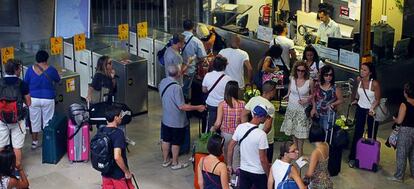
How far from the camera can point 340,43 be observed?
1287 centimetres

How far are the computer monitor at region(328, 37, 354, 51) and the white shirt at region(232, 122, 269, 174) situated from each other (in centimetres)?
479

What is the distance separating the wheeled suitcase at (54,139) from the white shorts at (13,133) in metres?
0.51

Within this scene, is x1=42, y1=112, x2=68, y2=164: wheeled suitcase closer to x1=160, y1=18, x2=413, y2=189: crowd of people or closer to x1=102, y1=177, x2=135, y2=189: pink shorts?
x1=160, y1=18, x2=413, y2=189: crowd of people

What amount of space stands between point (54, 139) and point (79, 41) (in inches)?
111

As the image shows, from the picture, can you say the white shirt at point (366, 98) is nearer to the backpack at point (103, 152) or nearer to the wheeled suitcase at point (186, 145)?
the wheeled suitcase at point (186, 145)

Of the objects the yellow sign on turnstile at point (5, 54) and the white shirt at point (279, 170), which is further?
the yellow sign on turnstile at point (5, 54)

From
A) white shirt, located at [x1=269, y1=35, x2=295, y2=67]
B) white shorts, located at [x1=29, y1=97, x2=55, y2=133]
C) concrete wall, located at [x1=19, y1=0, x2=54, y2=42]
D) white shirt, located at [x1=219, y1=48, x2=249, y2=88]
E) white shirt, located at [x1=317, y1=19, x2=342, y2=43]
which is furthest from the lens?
concrete wall, located at [x1=19, y1=0, x2=54, y2=42]

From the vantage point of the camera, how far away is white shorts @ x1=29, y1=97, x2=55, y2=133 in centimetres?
1129

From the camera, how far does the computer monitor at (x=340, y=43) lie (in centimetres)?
1274

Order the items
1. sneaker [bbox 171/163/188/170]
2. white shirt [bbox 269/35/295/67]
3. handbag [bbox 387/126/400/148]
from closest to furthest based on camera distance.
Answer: handbag [bbox 387/126/400/148], sneaker [bbox 171/163/188/170], white shirt [bbox 269/35/295/67]

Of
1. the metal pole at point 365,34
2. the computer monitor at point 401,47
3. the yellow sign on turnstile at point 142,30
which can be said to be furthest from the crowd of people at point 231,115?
the computer monitor at point 401,47

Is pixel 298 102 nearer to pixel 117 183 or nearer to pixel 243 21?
pixel 117 183

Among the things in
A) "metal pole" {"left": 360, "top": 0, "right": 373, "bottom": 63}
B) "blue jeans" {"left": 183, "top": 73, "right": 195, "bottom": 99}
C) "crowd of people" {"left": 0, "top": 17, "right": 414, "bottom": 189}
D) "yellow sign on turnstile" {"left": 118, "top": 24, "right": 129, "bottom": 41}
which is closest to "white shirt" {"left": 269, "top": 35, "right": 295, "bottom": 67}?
"crowd of people" {"left": 0, "top": 17, "right": 414, "bottom": 189}

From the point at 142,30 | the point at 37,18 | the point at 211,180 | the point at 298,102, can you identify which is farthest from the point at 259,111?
the point at 37,18
